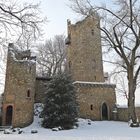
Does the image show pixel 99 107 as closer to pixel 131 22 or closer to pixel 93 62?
pixel 93 62

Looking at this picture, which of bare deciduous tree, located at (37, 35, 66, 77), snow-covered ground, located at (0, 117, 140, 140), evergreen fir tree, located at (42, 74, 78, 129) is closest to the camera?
snow-covered ground, located at (0, 117, 140, 140)

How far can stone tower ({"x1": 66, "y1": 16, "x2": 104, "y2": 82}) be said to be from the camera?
29828 millimetres

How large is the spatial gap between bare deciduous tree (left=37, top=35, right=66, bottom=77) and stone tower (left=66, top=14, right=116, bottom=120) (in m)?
9.55

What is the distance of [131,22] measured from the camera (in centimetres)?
2058

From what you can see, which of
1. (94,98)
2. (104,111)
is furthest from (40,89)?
(104,111)

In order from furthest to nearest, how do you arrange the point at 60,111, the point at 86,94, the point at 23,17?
the point at 86,94 → the point at 60,111 → the point at 23,17

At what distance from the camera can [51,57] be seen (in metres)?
41.8

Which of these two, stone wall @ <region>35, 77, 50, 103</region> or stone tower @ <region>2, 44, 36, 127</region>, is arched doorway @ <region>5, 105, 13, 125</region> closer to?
stone tower @ <region>2, 44, 36, 127</region>

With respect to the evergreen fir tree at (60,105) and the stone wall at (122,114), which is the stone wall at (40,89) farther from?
the stone wall at (122,114)

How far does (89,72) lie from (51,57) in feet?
43.6

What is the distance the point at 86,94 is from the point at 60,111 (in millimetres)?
6983

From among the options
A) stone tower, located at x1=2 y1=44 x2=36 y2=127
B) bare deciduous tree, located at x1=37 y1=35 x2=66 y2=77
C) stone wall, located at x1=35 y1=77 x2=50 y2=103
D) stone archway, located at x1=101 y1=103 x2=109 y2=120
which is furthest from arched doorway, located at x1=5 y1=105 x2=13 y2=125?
bare deciduous tree, located at x1=37 y1=35 x2=66 y2=77

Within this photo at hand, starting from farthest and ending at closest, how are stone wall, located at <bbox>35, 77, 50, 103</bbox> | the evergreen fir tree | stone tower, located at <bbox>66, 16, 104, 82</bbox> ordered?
stone tower, located at <bbox>66, 16, 104, 82</bbox>
stone wall, located at <bbox>35, 77, 50, 103</bbox>
the evergreen fir tree

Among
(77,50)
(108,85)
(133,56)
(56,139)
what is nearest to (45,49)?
(77,50)
